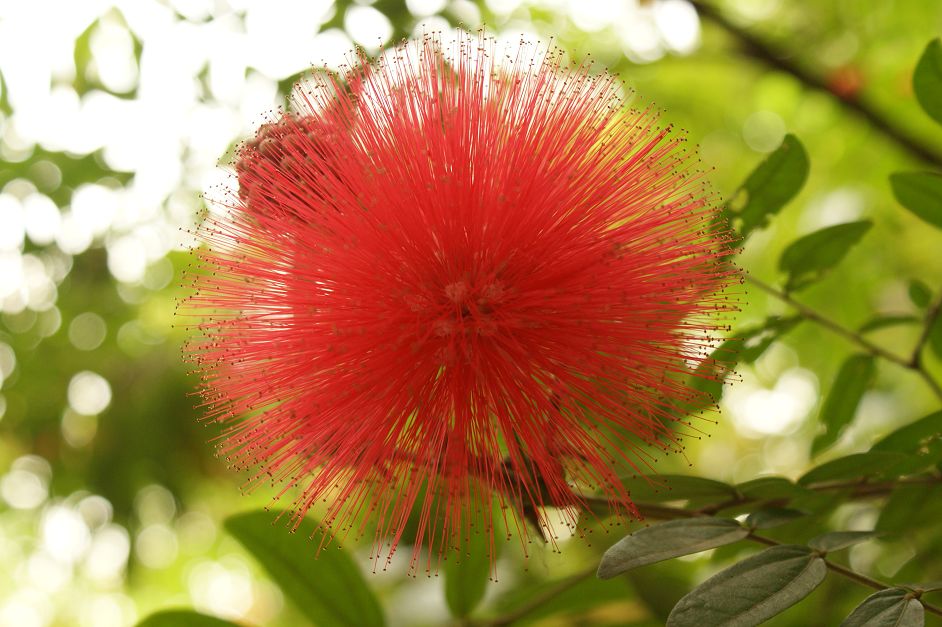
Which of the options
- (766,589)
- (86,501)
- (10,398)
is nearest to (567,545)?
(766,589)

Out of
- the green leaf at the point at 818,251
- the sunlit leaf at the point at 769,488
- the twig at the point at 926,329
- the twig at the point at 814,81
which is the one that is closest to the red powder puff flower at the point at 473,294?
the sunlit leaf at the point at 769,488

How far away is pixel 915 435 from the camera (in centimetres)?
187

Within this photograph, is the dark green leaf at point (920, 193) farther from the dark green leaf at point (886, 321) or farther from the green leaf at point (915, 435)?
the green leaf at point (915, 435)

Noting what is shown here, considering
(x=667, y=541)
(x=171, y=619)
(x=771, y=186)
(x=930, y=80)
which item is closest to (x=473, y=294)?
(x=667, y=541)

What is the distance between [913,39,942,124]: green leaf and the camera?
2.03 m

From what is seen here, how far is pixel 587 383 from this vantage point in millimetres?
1853

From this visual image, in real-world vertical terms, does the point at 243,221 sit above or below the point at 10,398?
above

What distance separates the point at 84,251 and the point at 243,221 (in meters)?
2.24

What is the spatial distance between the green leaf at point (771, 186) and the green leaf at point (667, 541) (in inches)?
34.8

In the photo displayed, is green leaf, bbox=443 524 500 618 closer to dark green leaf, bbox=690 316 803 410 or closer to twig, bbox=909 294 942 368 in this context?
dark green leaf, bbox=690 316 803 410

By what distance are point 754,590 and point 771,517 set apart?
1.14 feet

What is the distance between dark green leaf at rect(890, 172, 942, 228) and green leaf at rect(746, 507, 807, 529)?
0.96 meters

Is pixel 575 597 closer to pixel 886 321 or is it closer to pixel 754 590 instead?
pixel 754 590

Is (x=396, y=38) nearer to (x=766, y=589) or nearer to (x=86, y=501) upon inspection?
(x=766, y=589)
